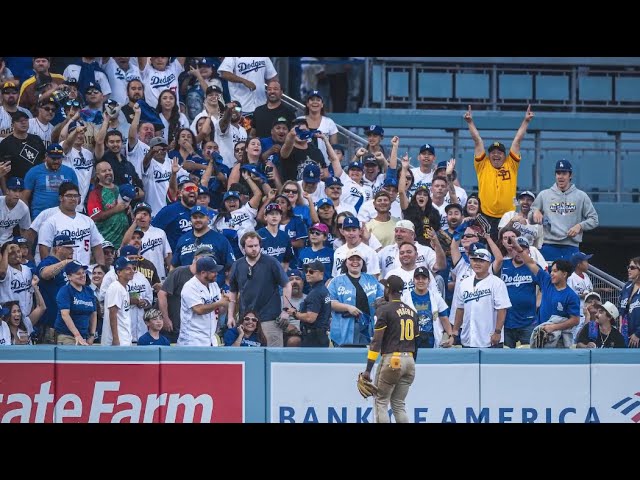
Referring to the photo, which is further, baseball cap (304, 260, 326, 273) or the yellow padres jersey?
Answer: the yellow padres jersey

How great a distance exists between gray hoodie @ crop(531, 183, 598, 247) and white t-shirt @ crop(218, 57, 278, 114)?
16.5 feet

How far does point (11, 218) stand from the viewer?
1559 centimetres

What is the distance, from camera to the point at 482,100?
→ 75.7 feet

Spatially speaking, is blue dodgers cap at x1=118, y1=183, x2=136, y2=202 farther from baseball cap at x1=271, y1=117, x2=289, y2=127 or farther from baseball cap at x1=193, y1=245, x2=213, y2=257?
baseball cap at x1=271, y1=117, x2=289, y2=127

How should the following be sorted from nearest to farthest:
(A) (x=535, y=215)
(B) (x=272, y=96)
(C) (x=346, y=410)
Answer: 1. (C) (x=346, y=410)
2. (A) (x=535, y=215)
3. (B) (x=272, y=96)

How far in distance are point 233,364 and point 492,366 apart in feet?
9.33

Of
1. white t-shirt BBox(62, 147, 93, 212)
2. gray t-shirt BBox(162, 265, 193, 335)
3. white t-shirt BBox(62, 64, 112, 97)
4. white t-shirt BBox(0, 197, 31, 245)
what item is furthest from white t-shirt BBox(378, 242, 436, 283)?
white t-shirt BBox(62, 64, 112, 97)

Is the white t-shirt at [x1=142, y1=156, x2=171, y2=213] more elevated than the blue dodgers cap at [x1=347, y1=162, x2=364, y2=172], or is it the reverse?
the blue dodgers cap at [x1=347, y1=162, x2=364, y2=172]

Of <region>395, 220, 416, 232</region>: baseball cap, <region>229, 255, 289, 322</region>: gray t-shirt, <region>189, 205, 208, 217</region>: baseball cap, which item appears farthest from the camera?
<region>189, 205, 208, 217</region>: baseball cap

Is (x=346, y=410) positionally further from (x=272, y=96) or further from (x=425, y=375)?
(x=272, y=96)

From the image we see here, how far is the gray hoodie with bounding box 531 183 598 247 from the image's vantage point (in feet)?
53.9

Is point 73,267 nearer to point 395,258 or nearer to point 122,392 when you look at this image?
point 122,392

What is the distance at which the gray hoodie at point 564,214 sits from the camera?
1642cm
